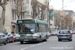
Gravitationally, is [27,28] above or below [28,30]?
above

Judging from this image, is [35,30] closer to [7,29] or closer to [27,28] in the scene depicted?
[27,28]

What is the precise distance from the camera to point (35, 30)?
24516 mm

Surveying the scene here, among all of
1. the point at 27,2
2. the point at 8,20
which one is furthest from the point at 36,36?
the point at 27,2

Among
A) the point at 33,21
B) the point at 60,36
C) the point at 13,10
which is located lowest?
the point at 60,36

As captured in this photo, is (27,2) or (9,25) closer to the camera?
(9,25)

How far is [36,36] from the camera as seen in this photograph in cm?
2459

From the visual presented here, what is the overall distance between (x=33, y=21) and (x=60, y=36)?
620 cm

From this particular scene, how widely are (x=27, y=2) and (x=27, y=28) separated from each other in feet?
114

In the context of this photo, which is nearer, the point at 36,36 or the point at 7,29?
the point at 36,36

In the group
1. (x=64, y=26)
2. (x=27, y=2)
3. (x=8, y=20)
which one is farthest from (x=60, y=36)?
(x=64, y=26)

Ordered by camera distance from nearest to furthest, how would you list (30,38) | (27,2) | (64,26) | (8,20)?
(30,38) → (8,20) → (27,2) → (64,26)

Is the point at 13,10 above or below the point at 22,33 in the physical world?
above

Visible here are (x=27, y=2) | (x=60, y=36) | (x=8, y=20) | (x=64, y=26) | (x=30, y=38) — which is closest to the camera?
(x=30, y=38)

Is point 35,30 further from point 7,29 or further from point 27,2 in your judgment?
point 27,2
